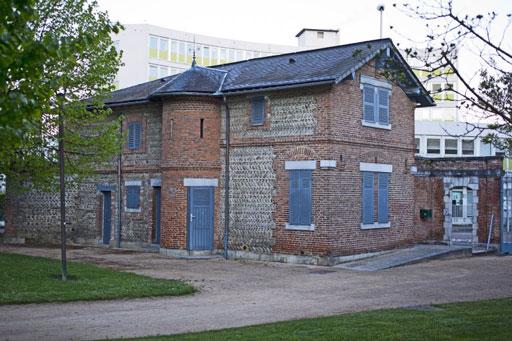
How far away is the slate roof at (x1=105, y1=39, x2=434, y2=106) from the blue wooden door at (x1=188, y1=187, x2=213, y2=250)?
139 inches

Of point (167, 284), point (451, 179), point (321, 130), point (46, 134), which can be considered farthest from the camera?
point (451, 179)

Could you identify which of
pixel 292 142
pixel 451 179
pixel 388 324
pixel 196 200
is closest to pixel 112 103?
pixel 196 200

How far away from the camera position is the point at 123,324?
1152 centimetres

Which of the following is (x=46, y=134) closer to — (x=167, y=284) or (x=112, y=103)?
(x=167, y=284)

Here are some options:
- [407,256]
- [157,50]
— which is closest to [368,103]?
[407,256]

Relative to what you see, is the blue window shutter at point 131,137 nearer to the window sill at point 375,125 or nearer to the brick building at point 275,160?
the brick building at point 275,160

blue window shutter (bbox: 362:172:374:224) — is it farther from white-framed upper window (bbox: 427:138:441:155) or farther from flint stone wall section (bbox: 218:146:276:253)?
white-framed upper window (bbox: 427:138:441:155)

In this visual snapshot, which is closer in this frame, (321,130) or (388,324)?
(388,324)

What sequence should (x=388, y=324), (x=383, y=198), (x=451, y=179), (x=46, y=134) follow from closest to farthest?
(x=388, y=324) → (x=46, y=134) → (x=383, y=198) → (x=451, y=179)

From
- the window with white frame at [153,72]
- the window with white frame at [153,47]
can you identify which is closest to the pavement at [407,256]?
the window with white frame at [153,72]

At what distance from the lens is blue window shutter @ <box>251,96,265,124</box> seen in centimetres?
2294

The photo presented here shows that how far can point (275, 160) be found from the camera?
22453 millimetres

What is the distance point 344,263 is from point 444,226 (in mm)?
6440

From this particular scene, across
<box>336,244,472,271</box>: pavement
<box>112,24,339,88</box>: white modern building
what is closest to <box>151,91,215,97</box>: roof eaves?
<box>336,244,472,271</box>: pavement
